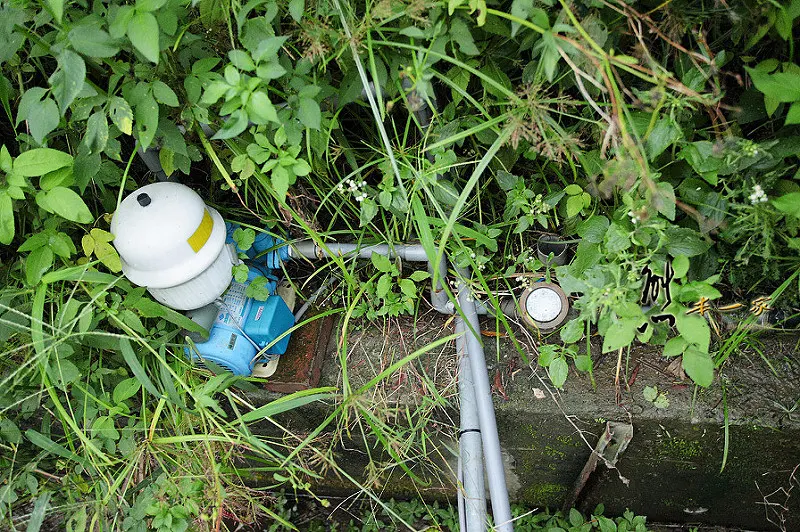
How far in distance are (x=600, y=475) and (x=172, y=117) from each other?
5.82ft

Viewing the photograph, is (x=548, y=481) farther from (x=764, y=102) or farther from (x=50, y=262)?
(x=50, y=262)

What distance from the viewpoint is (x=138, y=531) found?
1.58m

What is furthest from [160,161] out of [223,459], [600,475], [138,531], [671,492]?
[671,492]

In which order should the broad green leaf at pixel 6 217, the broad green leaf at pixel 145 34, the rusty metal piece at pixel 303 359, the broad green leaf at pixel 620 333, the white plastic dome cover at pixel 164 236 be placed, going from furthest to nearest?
the rusty metal piece at pixel 303 359 < the white plastic dome cover at pixel 164 236 < the broad green leaf at pixel 6 217 < the broad green leaf at pixel 620 333 < the broad green leaf at pixel 145 34

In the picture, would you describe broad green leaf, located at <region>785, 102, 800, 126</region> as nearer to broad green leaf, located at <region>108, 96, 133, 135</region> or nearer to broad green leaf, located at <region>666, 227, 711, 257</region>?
broad green leaf, located at <region>666, 227, 711, 257</region>

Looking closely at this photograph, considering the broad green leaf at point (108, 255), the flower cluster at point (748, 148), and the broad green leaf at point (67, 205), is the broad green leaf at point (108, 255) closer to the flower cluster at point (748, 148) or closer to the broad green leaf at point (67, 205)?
the broad green leaf at point (67, 205)

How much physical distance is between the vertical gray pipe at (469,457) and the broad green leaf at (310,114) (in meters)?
0.68

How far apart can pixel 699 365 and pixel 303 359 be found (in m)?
1.15

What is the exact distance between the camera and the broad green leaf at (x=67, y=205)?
4.59 feet

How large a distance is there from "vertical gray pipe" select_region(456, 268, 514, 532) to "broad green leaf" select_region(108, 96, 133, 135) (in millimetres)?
943

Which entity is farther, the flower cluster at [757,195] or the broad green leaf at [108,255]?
the broad green leaf at [108,255]

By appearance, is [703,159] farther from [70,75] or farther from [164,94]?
[70,75]

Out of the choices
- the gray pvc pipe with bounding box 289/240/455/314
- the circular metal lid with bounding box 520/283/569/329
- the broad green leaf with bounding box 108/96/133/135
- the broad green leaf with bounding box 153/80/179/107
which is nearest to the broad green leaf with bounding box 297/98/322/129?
the broad green leaf with bounding box 153/80/179/107

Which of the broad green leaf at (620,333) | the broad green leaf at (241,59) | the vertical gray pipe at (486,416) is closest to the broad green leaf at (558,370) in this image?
the vertical gray pipe at (486,416)
